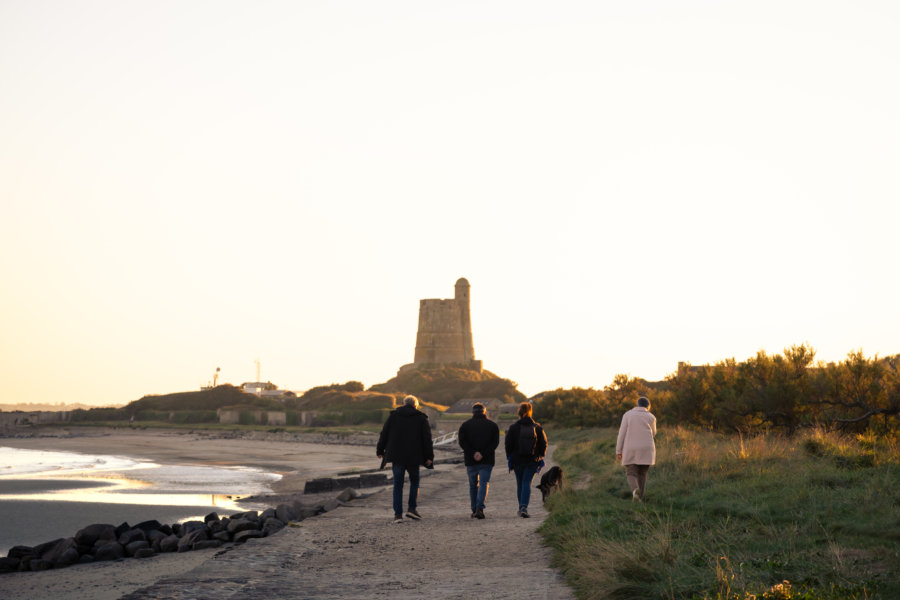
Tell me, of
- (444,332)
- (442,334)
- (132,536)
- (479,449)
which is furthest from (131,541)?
(444,332)

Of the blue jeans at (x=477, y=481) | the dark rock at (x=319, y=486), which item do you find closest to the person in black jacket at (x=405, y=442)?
the blue jeans at (x=477, y=481)

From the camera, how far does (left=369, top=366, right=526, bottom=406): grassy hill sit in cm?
10794

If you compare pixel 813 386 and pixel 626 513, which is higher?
pixel 813 386

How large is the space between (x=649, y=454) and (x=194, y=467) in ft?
92.2

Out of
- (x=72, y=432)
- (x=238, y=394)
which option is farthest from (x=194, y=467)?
(x=238, y=394)

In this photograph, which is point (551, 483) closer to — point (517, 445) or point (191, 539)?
point (517, 445)

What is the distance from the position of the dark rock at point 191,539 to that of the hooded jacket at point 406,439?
10.3ft

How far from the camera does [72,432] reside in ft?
284

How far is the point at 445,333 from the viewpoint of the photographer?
125 m

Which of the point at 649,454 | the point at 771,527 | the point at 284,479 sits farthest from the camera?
the point at 284,479

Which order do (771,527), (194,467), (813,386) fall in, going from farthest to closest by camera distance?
(194,467) < (813,386) < (771,527)

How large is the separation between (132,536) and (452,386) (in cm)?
9850

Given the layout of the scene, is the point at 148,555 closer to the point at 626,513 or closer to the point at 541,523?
the point at 541,523

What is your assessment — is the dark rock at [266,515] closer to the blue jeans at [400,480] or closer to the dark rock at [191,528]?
the dark rock at [191,528]
